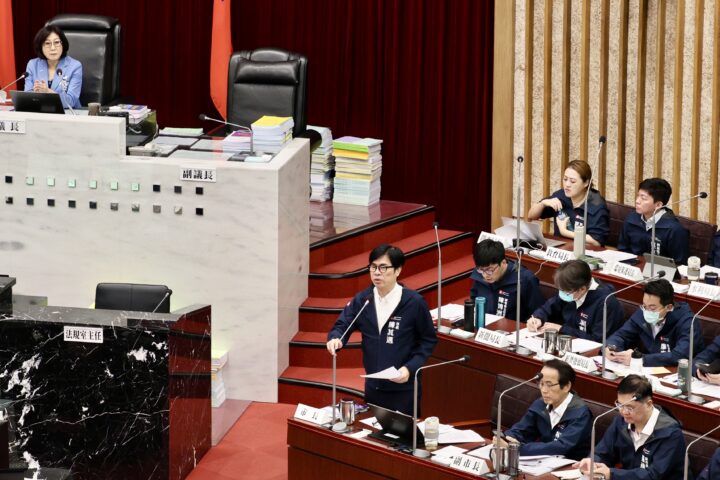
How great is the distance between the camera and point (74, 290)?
8359mm

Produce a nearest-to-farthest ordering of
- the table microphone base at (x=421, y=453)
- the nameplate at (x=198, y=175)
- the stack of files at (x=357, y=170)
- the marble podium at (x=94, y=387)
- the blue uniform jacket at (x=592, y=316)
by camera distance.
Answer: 1. the table microphone base at (x=421, y=453)
2. the marble podium at (x=94, y=387)
3. the blue uniform jacket at (x=592, y=316)
4. the nameplate at (x=198, y=175)
5. the stack of files at (x=357, y=170)

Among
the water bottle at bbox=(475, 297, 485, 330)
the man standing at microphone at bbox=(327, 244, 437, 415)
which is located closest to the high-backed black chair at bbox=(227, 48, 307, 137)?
the water bottle at bbox=(475, 297, 485, 330)

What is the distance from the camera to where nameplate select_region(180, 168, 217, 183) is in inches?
317

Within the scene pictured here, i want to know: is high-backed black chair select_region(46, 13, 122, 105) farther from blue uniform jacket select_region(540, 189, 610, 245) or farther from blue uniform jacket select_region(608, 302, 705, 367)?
blue uniform jacket select_region(608, 302, 705, 367)

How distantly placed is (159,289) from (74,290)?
34.7 inches

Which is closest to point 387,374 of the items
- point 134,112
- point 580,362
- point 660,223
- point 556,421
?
point 556,421

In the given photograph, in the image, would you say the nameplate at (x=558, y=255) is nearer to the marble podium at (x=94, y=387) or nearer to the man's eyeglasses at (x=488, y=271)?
the man's eyeglasses at (x=488, y=271)

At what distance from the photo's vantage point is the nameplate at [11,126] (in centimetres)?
820

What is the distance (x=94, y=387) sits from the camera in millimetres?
7039

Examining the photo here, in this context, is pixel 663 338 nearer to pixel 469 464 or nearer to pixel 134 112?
pixel 469 464

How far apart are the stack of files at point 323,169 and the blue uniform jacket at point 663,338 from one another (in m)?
3.23

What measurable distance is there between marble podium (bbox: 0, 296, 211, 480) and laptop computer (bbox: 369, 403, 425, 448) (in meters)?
1.16

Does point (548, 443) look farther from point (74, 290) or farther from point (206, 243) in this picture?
point (74, 290)

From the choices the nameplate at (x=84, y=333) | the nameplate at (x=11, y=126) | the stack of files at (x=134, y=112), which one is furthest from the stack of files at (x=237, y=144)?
the nameplate at (x=84, y=333)
